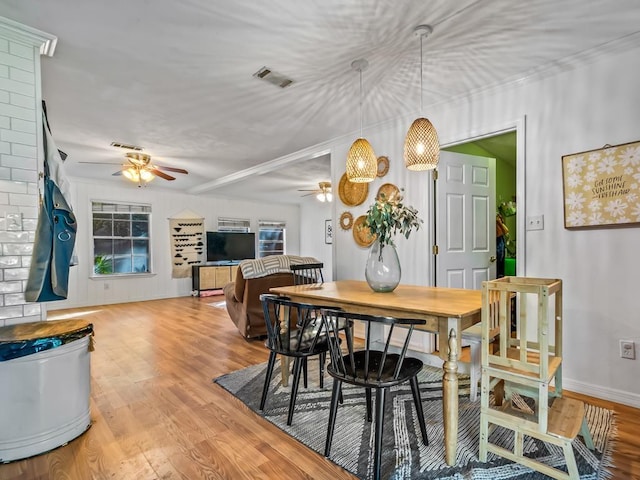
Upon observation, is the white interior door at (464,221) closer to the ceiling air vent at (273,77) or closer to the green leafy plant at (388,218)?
the green leafy plant at (388,218)

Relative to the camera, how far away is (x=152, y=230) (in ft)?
24.0

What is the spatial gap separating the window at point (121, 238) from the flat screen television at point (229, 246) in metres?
1.33

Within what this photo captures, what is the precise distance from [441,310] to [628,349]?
164 cm

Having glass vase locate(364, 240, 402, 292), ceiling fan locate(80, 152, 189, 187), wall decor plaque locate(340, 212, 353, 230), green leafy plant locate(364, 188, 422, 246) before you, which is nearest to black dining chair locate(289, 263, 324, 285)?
wall decor plaque locate(340, 212, 353, 230)

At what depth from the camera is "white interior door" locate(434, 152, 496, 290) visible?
3406 mm

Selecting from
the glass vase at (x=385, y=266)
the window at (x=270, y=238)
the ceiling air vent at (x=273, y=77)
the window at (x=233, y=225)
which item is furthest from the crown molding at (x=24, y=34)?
the window at (x=270, y=238)

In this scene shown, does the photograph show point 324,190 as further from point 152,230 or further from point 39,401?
point 39,401

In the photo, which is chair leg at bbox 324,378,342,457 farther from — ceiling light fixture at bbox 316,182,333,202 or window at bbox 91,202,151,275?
window at bbox 91,202,151,275

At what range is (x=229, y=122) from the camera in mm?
3723

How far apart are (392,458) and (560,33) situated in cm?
276

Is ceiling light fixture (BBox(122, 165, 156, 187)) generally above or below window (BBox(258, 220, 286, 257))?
above

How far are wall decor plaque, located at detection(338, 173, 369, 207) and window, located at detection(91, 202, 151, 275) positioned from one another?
4.96 meters

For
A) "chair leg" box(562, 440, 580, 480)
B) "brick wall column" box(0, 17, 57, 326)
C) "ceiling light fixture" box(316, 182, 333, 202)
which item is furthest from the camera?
"ceiling light fixture" box(316, 182, 333, 202)

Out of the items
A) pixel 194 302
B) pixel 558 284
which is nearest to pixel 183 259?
pixel 194 302
